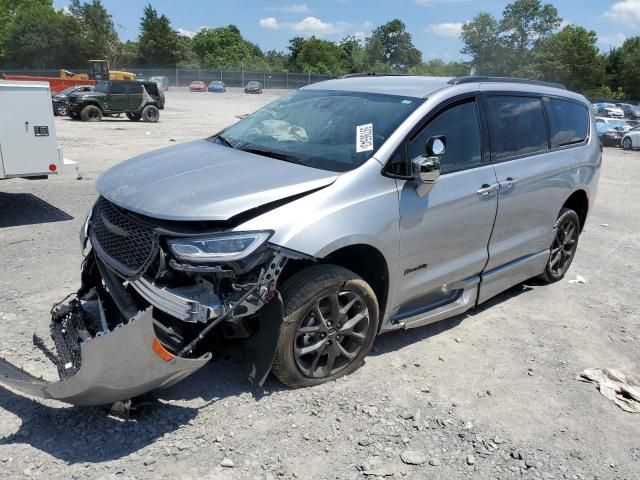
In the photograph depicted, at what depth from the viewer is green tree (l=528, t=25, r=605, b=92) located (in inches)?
2982

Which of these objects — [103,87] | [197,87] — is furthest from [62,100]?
[197,87]

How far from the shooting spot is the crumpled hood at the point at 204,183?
10.2ft

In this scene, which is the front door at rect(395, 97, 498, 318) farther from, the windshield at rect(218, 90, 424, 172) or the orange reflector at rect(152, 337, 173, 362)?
the orange reflector at rect(152, 337, 173, 362)

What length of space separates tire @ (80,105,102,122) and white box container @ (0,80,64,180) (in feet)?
57.5

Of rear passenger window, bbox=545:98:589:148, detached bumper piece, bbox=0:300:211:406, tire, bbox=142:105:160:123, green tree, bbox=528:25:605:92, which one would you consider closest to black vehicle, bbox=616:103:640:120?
green tree, bbox=528:25:605:92

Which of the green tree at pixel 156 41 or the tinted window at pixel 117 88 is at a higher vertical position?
the green tree at pixel 156 41

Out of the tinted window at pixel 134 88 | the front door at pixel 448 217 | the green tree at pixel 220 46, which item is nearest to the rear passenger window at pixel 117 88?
the tinted window at pixel 134 88

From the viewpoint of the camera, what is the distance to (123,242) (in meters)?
3.30

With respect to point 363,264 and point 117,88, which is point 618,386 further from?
point 117,88

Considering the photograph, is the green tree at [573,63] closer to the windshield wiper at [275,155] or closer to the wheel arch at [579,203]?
the wheel arch at [579,203]

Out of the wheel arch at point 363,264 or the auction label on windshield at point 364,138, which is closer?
the wheel arch at point 363,264

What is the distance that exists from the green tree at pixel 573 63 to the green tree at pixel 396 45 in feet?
184

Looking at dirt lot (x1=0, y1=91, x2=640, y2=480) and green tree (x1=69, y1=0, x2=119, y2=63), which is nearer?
dirt lot (x1=0, y1=91, x2=640, y2=480)

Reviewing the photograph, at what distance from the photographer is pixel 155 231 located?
3.10 metres
